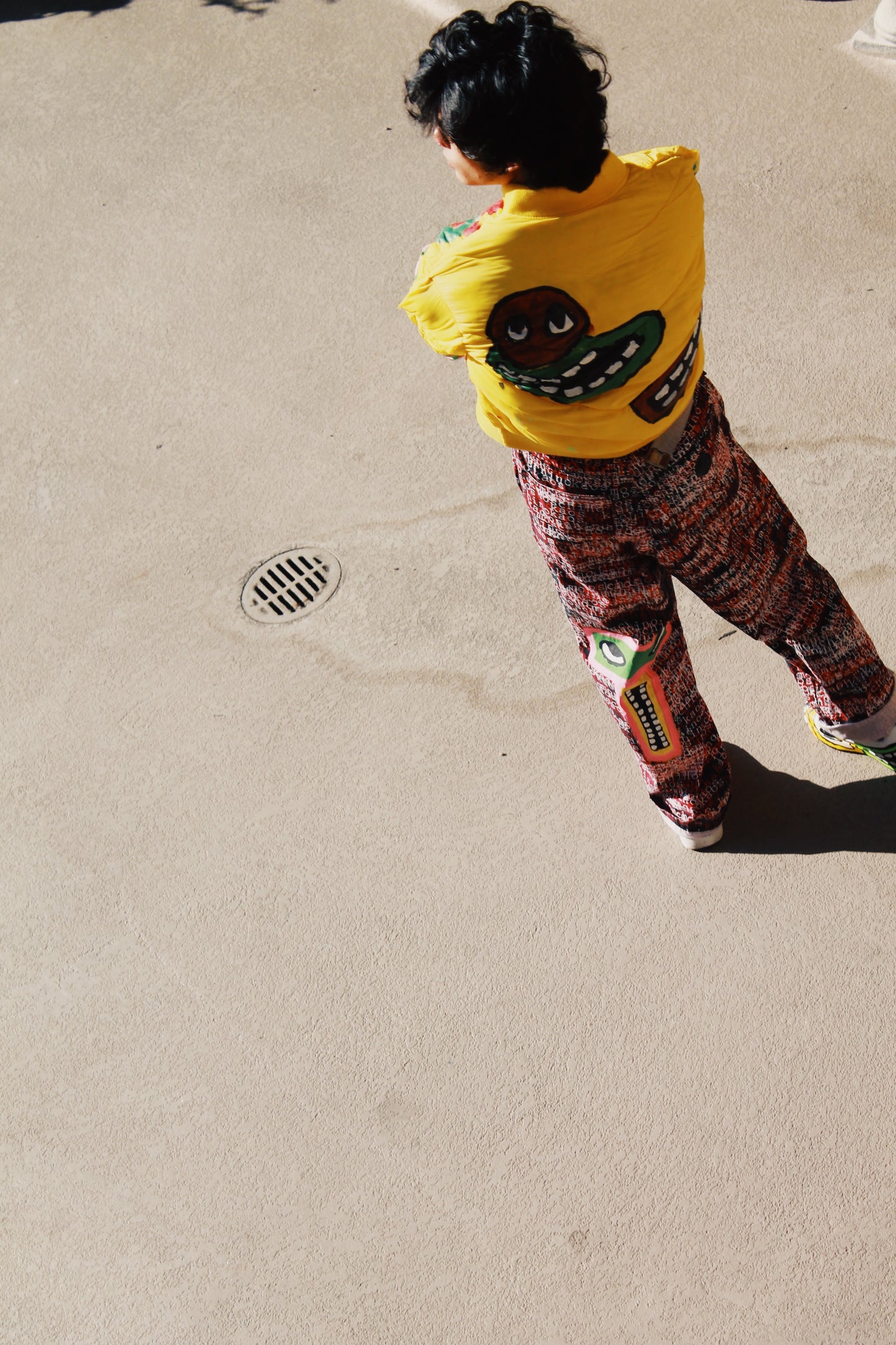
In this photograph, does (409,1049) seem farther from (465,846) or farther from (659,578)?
(659,578)

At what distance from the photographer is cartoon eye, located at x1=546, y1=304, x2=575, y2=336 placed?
70.4 inches

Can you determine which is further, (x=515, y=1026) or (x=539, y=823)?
(x=539, y=823)

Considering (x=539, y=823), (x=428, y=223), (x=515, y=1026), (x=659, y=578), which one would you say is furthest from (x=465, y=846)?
(x=428, y=223)


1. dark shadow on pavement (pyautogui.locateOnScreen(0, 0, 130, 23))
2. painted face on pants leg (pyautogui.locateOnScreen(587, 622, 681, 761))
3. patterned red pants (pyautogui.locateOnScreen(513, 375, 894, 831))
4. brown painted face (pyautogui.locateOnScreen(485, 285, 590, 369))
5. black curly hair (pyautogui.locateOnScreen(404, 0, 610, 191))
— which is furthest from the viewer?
dark shadow on pavement (pyautogui.locateOnScreen(0, 0, 130, 23))

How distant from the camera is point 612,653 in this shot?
235 cm

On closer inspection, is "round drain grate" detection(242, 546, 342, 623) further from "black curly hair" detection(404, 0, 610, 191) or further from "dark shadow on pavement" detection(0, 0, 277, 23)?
"dark shadow on pavement" detection(0, 0, 277, 23)

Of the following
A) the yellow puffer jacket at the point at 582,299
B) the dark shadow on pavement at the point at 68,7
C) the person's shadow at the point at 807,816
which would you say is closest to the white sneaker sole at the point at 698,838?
the person's shadow at the point at 807,816

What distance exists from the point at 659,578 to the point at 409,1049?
1.14 meters

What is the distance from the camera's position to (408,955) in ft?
8.94

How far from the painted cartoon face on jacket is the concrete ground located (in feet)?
4.12

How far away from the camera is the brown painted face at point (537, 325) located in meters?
1.78

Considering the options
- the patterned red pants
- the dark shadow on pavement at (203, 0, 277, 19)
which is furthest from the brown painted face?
the dark shadow on pavement at (203, 0, 277, 19)

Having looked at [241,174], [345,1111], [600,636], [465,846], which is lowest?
[345,1111]

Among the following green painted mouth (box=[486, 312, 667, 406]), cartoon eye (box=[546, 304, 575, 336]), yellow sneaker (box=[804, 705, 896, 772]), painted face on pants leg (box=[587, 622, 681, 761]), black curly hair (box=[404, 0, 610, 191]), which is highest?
black curly hair (box=[404, 0, 610, 191])
